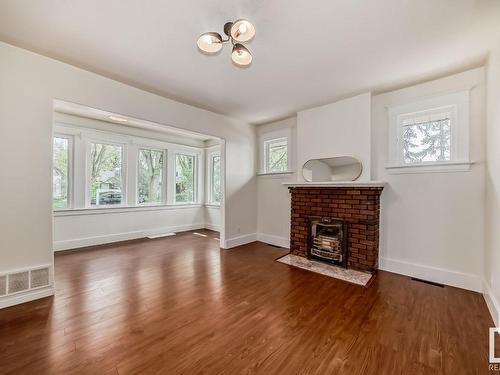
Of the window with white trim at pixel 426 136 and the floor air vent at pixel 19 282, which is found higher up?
the window with white trim at pixel 426 136

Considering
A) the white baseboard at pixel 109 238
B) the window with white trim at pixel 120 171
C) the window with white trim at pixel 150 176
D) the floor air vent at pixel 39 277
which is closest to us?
the floor air vent at pixel 39 277

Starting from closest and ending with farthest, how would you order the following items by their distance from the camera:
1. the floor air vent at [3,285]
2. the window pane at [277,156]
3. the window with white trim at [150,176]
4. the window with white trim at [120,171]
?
the floor air vent at [3,285]
the window with white trim at [120,171]
the window pane at [277,156]
the window with white trim at [150,176]

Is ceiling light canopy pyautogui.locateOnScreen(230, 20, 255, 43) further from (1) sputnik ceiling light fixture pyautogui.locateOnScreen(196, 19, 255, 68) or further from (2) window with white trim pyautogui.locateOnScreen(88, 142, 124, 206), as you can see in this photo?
(2) window with white trim pyautogui.locateOnScreen(88, 142, 124, 206)

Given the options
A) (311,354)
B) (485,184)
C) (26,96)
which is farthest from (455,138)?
(26,96)

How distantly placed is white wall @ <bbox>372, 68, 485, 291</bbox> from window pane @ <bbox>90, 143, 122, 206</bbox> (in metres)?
5.24

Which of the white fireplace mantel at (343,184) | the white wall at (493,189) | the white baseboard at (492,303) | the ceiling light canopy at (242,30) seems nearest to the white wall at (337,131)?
the white fireplace mantel at (343,184)

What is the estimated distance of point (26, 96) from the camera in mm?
2422

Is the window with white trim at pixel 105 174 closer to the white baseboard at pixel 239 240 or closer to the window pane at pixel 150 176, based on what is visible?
the window pane at pixel 150 176

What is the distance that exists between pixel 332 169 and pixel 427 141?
1.32 metres

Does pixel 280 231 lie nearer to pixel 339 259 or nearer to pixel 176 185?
pixel 339 259

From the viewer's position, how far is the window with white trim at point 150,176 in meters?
5.52

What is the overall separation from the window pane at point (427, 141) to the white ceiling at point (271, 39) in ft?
2.04

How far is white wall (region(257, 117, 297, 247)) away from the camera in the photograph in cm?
464
